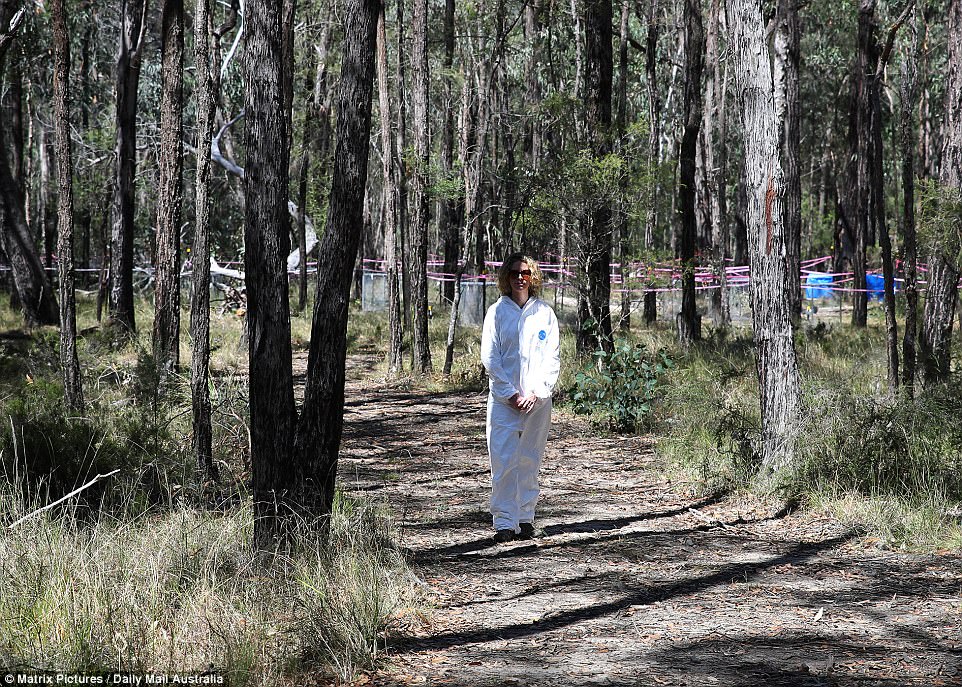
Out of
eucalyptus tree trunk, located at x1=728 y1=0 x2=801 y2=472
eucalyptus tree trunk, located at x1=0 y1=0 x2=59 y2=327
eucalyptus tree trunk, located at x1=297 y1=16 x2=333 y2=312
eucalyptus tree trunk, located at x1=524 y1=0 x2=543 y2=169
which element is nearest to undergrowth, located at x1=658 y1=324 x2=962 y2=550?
eucalyptus tree trunk, located at x1=728 y1=0 x2=801 y2=472

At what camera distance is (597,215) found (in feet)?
45.1

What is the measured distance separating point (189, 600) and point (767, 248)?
224 inches

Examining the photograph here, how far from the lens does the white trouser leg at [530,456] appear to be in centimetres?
693

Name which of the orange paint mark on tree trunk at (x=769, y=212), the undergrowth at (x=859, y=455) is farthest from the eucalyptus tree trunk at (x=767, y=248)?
the undergrowth at (x=859, y=455)

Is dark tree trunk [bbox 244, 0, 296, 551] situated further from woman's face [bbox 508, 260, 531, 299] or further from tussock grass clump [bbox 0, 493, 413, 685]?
woman's face [bbox 508, 260, 531, 299]

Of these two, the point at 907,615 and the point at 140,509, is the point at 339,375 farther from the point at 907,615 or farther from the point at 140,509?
the point at 907,615

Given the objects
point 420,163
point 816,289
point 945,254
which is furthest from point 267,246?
point 816,289

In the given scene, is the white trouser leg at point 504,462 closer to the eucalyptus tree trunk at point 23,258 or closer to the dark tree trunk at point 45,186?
the eucalyptus tree trunk at point 23,258

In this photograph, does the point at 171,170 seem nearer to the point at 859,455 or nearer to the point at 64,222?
the point at 64,222

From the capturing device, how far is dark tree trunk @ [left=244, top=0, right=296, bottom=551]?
5445mm

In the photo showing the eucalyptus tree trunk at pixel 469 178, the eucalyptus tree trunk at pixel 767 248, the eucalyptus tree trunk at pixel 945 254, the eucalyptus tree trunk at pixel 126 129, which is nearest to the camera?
the eucalyptus tree trunk at pixel 767 248

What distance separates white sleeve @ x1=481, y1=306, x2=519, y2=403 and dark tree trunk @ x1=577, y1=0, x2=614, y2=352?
5.82m

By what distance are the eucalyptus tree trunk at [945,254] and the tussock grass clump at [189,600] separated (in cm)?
776

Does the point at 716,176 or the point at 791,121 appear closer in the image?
the point at 791,121
